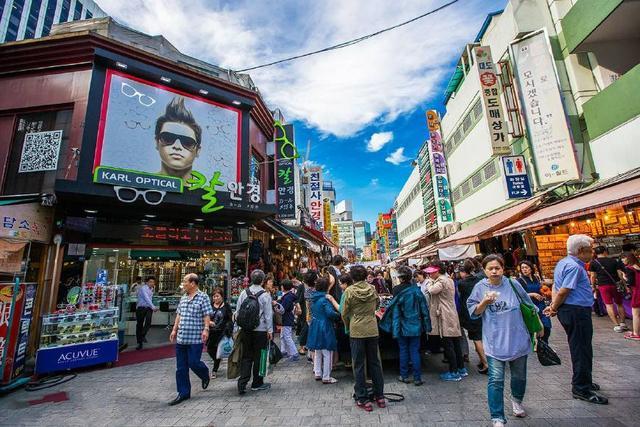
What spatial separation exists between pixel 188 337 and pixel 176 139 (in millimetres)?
7711

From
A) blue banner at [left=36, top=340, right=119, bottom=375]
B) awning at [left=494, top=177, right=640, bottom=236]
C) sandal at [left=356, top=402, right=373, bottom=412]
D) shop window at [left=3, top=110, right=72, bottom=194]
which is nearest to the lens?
sandal at [left=356, top=402, right=373, bottom=412]

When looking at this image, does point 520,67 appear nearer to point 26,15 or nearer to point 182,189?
point 182,189

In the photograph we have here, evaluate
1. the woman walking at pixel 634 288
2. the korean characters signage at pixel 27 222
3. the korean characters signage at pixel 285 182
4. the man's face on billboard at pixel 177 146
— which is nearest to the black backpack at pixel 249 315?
the korean characters signage at pixel 27 222

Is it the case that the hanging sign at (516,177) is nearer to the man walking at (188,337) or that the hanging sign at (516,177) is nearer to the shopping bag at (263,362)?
the shopping bag at (263,362)

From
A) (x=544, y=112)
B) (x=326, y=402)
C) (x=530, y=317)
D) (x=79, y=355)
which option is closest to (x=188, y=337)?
(x=326, y=402)

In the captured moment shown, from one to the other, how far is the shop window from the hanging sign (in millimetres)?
15226

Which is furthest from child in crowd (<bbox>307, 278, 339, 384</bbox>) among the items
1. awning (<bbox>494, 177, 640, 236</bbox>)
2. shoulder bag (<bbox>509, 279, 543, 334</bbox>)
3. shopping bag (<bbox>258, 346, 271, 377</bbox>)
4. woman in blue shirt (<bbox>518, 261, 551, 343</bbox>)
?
awning (<bbox>494, 177, 640, 236</bbox>)

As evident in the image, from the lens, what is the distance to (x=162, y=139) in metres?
9.94

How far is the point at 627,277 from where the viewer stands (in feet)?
21.1

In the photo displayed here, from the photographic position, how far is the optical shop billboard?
8438mm

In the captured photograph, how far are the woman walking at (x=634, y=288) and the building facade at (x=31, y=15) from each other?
68.8m

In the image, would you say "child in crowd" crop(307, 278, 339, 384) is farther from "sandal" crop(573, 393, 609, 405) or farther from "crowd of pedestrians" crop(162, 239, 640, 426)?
"sandal" crop(573, 393, 609, 405)

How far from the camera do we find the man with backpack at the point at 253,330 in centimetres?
482

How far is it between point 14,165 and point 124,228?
3589 mm
